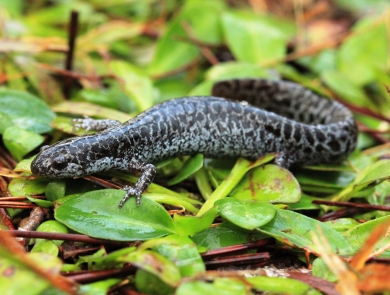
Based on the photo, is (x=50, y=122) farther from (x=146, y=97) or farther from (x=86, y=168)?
(x=146, y=97)

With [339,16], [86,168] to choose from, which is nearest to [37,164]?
[86,168]

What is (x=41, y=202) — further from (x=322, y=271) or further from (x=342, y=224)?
(x=342, y=224)

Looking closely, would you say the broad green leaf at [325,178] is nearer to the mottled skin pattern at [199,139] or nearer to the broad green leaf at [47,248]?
the mottled skin pattern at [199,139]

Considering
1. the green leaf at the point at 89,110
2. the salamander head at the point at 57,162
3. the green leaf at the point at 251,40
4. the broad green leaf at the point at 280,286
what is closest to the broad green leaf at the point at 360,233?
the broad green leaf at the point at 280,286

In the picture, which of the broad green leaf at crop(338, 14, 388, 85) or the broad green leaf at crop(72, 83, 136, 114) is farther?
the broad green leaf at crop(338, 14, 388, 85)

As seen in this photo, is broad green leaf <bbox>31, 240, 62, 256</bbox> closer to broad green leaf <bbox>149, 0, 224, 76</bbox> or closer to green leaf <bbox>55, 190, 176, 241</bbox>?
green leaf <bbox>55, 190, 176, 241</bbox>

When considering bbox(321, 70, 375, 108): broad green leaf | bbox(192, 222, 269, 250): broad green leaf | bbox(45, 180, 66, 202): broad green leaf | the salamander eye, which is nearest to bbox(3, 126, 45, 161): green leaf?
the salamander eye
